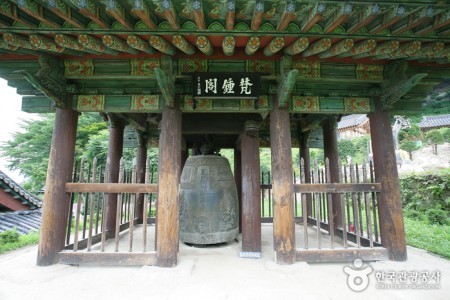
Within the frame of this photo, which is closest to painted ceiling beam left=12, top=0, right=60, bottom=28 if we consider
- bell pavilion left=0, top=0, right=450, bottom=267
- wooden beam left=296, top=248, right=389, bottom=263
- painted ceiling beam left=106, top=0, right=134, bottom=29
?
bell pavilion left=0, top=0, right=450, bottom=267

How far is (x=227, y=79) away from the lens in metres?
4.30

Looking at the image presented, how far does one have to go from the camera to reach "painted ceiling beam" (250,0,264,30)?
298 cm

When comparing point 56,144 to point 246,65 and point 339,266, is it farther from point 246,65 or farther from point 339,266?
point 339,266

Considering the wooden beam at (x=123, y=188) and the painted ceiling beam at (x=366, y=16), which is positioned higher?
the painted ceiling beam at (x=366, y=16)

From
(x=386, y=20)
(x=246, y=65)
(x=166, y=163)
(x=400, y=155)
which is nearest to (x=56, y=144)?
(x=166, y=163)

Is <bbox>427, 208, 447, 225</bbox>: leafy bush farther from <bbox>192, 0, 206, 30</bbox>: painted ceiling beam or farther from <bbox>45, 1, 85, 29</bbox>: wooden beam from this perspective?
<bbox>45, 1, 85, 29</bbox>: wooden beam

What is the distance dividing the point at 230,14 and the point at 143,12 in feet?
3.56

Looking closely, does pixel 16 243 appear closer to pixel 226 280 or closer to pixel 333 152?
pixel 226 280

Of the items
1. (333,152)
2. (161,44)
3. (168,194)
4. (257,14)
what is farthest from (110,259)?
(333,152)

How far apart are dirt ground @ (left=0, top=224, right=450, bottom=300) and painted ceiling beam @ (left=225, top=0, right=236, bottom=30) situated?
3.64 metres

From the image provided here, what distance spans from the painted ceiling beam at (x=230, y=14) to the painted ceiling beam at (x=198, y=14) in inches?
12.9

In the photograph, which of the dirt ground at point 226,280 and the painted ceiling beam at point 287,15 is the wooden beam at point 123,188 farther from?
the painted ceiling beam at point 287,15

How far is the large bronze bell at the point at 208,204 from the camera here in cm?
543

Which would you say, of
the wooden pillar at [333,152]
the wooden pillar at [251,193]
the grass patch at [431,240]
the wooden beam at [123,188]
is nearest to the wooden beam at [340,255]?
the wooden pillar at [251,193]
